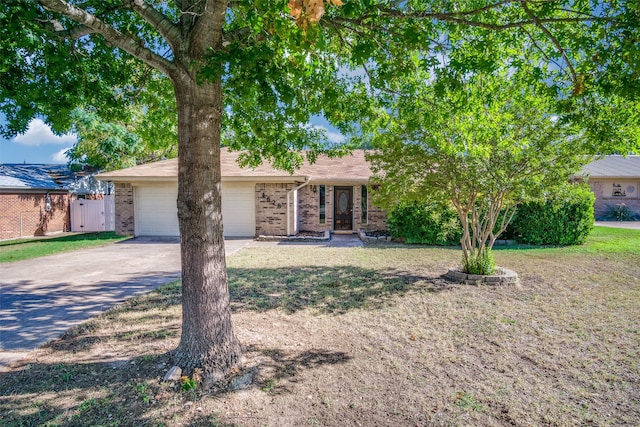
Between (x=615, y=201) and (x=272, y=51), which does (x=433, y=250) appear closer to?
(x=272, y=51)

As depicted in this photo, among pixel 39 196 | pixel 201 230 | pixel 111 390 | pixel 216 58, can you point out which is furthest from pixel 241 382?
pixel 39 196

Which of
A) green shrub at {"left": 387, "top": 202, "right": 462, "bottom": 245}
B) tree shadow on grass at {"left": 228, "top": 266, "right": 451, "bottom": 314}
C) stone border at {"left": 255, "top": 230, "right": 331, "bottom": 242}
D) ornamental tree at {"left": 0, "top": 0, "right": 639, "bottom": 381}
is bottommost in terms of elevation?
tree shadow on grass at {"left": 228, "top": 266, "right": 451, "bottom": 314}

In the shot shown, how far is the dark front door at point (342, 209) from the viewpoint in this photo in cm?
1683

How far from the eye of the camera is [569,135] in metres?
6.98

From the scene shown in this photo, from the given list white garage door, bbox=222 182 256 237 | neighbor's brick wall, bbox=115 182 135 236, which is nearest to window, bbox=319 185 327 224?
white garage door, bbox=222 182 256 237

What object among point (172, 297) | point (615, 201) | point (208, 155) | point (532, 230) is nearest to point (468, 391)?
point (208, 155)

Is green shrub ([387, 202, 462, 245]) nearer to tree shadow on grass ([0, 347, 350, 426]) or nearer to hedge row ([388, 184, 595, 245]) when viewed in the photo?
hedge row ([388, 184, 595, 245])

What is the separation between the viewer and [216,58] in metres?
3.32

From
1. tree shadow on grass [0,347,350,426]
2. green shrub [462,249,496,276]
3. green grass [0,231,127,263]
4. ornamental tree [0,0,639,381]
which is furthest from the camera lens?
green grass [0,231,127,263]

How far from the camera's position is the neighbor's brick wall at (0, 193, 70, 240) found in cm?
1631

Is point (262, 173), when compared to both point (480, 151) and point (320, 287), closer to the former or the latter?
point (320, 287)

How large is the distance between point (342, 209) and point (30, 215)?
14.6 m

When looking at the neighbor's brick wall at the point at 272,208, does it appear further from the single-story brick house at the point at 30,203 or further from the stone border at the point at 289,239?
the single-story brick house at the point at 30,203

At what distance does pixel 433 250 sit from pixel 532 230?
13.2 ft
